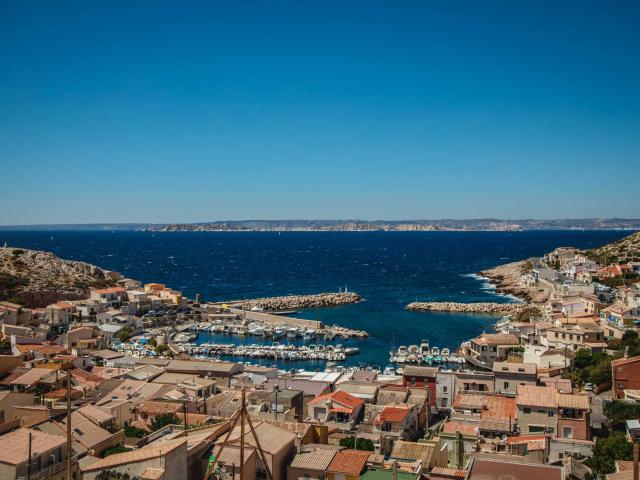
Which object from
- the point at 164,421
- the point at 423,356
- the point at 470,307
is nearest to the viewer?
the point at 164,421

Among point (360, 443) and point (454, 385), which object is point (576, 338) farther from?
point (360, 443)

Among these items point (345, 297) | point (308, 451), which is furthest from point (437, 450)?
point (345, 297)

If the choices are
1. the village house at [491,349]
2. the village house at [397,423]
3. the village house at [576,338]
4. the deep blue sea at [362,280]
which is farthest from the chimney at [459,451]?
the deep blue sea at [362,280]

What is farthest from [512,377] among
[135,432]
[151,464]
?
[151,464]

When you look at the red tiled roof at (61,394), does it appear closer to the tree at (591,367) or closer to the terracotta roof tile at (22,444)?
the terracotta roof tile at (22,444)

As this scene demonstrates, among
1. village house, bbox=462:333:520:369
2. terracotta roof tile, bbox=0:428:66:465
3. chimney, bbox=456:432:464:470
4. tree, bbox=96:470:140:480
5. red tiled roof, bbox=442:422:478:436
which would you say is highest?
terracotta roof tile, bbox=0:428:66:465

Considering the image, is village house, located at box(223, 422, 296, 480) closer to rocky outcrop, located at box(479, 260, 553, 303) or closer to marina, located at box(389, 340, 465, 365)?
marina, located at box(389, 340, 465, 365)

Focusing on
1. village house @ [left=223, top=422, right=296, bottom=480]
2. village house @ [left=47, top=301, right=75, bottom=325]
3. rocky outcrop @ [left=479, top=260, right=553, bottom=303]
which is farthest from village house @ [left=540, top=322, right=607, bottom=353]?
village house @ [left=47, top=301, right=75, bottom=325]
